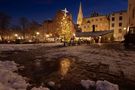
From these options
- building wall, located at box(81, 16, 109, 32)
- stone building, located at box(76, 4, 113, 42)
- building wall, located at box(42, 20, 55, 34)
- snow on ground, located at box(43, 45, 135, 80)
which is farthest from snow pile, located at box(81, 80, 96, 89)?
building wall, located at box(42, 20, 55, 34)

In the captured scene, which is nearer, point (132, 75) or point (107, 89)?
point (107, 89)

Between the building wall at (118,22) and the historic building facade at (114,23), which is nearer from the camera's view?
the historic building facade at (114,23)

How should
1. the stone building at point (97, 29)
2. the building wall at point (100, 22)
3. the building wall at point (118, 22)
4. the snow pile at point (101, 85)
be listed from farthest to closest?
the building wall at point (100, 22)
the building wall at point (118, 22)
the stone building at point (97, 29)
the snow pile at point (101, 85)

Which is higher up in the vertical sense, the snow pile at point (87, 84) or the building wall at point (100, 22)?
the building wall at point (100, 22)

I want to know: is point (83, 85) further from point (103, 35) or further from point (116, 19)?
point (116, 19)

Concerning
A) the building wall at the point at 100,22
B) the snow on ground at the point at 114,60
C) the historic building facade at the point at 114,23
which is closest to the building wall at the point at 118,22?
the historic building facade at the point at 114,23

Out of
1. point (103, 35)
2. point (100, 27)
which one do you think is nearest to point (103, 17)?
point (100, 27)

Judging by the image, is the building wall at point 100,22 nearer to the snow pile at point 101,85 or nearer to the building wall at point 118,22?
the building wall at point 118,22

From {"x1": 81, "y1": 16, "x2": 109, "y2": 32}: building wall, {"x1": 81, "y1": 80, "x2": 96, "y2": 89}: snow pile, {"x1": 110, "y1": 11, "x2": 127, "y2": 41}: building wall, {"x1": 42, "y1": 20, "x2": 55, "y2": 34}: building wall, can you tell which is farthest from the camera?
{"x1": 42, "y1": 20, "x2": 55, "y2": 34}: building wall

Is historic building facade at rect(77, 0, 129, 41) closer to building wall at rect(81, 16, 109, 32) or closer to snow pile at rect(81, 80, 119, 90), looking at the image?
building wall at rect(81, 16, 109, 32)

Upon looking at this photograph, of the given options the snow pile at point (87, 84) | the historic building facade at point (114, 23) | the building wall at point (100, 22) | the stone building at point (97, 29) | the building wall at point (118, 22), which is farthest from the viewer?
the building wall at point (100, 22)

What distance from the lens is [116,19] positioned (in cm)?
→ 6525

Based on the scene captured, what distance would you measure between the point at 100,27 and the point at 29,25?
34.3 meters

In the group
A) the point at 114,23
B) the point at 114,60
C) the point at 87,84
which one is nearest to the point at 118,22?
the point at 114,23
